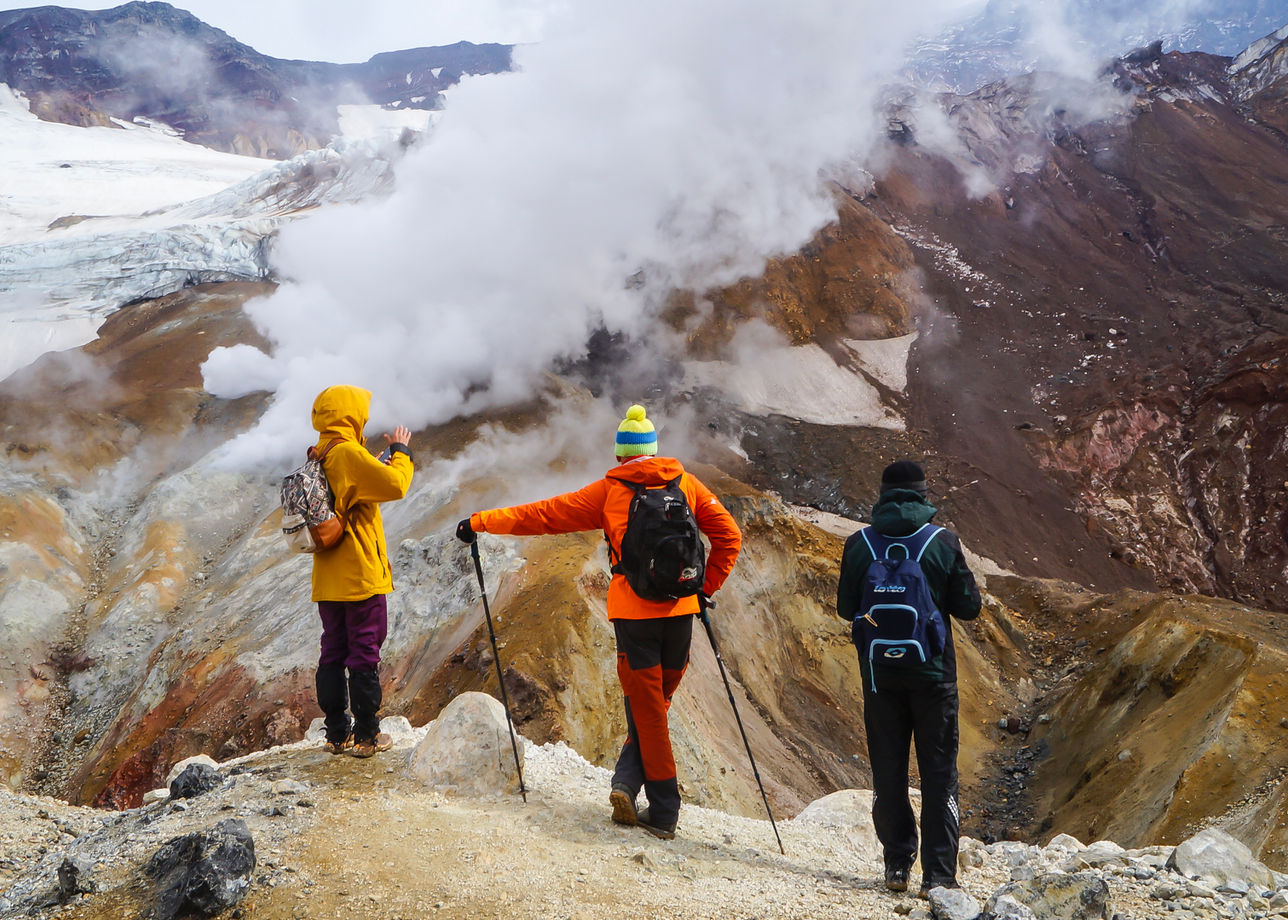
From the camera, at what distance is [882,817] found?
412 cm

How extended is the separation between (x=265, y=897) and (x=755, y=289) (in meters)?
29.9

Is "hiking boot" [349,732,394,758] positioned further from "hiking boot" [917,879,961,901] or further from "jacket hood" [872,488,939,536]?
"jacket hood" [872,488,939,536]

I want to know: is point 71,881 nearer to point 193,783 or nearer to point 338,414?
point 193,783

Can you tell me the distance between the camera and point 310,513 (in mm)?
4453

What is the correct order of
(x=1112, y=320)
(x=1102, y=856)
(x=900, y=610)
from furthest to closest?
(x=1112, y=320)
(x=1102, y=856)
(x=900, y=610)

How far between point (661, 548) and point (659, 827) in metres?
1.55

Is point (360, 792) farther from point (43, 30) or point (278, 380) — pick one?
point (43, 30)

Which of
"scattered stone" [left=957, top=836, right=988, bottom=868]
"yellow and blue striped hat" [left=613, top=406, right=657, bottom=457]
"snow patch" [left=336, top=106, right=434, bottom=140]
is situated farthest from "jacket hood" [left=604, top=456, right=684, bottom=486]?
"snow patch" [left=336, top=106, right=434, bottom=140]

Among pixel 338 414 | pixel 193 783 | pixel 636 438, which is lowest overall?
pixel 193 783

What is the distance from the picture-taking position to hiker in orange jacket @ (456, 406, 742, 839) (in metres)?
4.17

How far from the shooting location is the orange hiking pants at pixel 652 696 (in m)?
4.19

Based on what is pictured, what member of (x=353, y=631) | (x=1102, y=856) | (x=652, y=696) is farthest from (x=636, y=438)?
(x=1102, y=856)

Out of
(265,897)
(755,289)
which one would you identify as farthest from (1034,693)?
(755,289)

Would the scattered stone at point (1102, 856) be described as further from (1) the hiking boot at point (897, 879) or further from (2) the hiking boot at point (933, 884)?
(1) the hiking boot at point (897, 879)
